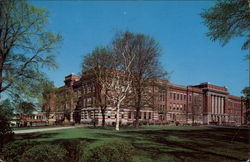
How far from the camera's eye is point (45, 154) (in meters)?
7.97

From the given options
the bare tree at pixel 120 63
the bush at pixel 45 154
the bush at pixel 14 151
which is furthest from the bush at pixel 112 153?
the bare tree at pixel 120 63

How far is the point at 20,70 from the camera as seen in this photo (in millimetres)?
15727

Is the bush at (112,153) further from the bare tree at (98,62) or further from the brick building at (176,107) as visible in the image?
the brick building at (176,107)

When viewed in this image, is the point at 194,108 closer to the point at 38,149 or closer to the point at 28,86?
the point at 28,86

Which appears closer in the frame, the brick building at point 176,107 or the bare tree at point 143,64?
the bare tree at point 143,64

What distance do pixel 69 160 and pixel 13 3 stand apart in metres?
12.5

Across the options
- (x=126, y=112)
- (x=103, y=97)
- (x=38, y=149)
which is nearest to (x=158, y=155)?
(x=38, y=149)

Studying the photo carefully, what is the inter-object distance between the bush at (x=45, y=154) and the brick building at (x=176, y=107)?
30.6 metres

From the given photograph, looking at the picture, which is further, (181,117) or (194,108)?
(181,117)

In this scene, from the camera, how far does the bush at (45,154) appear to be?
7869 millimetres

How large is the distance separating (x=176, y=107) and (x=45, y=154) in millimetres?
76184

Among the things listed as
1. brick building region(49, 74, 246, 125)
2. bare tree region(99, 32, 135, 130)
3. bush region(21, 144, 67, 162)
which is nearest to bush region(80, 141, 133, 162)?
bush region(21, 144, 67, 162)

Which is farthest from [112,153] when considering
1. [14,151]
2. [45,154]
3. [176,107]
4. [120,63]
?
[176,107]

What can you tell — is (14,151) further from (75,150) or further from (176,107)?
(176,107)
